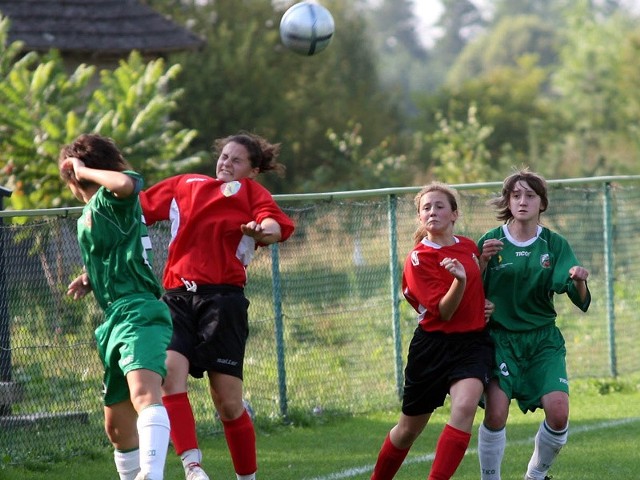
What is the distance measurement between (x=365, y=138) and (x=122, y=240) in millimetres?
33084

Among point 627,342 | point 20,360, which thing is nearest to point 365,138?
point 627,342

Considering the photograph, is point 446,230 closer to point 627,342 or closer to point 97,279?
point 97,279

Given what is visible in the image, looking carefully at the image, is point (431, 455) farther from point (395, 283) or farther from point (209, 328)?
point (209, 328)

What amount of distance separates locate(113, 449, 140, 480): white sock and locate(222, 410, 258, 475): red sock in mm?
590

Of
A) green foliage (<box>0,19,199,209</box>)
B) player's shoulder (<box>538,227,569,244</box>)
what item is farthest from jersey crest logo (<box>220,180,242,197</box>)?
green foliage (<box>0,19,199,209</box>)

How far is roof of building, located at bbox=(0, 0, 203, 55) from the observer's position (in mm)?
20219

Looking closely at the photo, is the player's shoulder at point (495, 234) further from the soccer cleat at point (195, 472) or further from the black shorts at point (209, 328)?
the soccer cleat at point (195, 472)

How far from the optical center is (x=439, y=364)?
6.28m

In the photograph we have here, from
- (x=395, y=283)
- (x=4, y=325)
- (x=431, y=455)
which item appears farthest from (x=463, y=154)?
(x=4, y=325)

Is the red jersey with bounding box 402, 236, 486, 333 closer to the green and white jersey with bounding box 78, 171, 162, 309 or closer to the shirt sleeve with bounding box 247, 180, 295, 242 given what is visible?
the shirt sleeve with bounding box 247, 180, 295, 242

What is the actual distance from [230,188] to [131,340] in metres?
1.22

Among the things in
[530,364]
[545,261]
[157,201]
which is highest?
[157,201]

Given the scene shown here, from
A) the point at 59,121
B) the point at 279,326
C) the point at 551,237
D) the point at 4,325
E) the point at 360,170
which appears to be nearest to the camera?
the point at 551,237

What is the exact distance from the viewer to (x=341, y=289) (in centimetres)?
946
